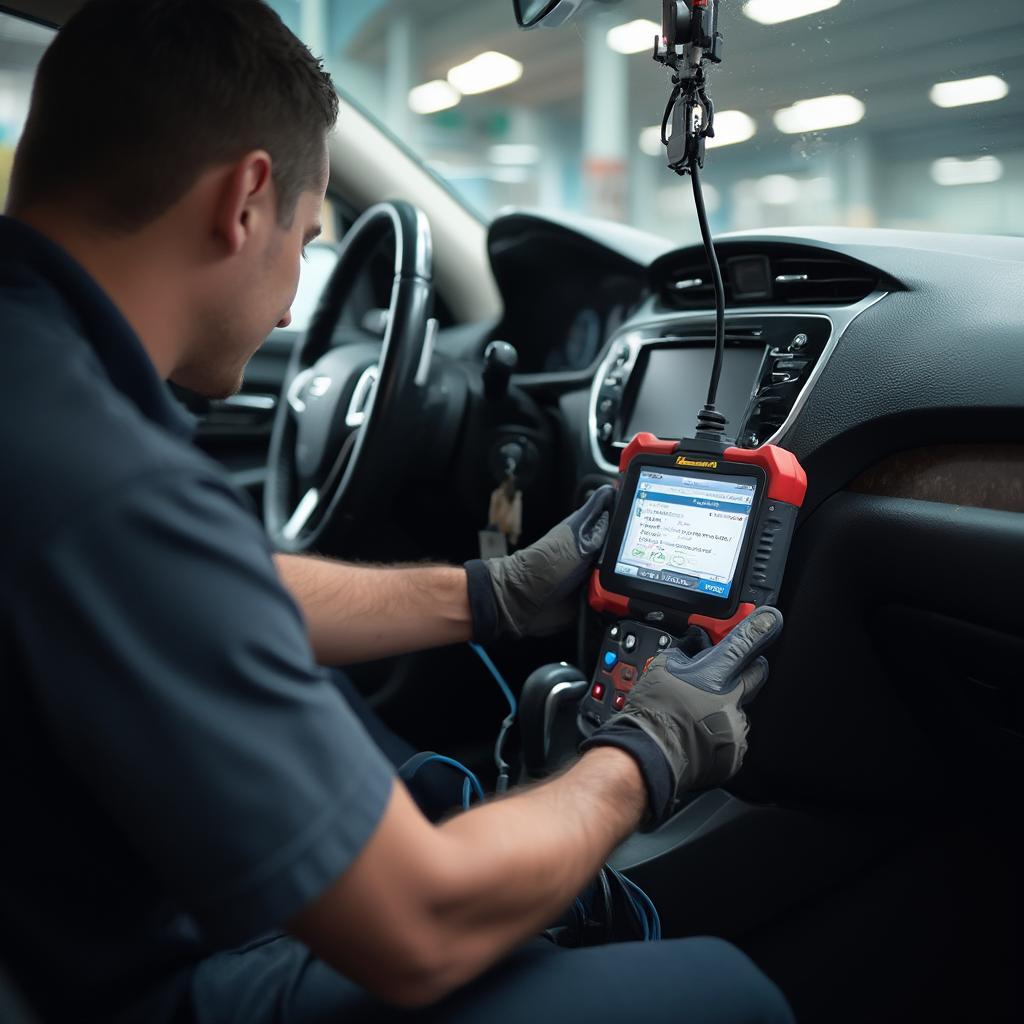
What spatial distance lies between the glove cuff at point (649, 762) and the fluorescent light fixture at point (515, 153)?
108 inches

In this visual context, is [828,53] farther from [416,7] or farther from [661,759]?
[416,7]

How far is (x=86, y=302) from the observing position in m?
0.69

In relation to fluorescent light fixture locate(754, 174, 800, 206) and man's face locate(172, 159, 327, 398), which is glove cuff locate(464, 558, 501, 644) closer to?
man's face locate(172, 159, 327, 398)

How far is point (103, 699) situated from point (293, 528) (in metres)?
1.23

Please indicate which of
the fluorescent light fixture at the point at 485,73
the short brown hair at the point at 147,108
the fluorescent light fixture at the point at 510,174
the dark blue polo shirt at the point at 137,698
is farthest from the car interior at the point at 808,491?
the fluorescent light fixture at the point at 510,174

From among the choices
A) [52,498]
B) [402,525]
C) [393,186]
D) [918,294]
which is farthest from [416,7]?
[52,498]

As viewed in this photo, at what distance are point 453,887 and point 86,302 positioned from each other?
0.46m

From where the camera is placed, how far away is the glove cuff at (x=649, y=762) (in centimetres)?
86

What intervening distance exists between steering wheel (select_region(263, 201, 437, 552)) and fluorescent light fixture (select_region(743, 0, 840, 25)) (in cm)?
58

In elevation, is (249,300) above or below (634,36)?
below

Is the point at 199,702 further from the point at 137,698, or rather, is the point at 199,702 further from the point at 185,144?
the point at 185,144

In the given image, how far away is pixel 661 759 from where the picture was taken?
88cm

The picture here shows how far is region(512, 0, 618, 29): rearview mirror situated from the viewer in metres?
1.22

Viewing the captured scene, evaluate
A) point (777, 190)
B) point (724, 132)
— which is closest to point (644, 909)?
point (724, 132)
